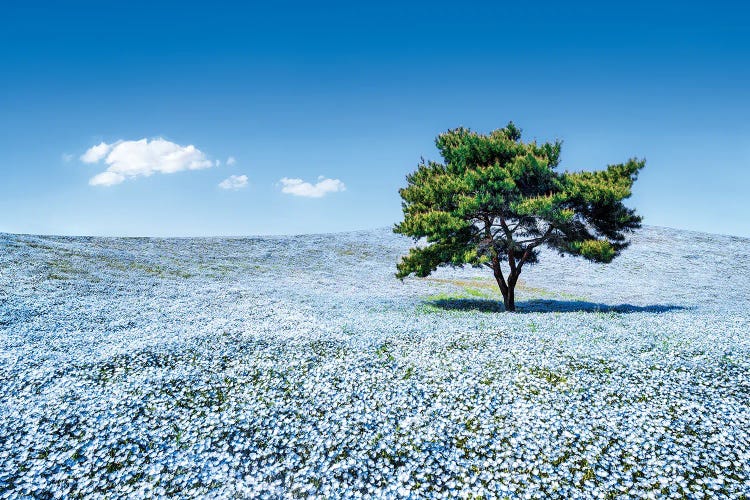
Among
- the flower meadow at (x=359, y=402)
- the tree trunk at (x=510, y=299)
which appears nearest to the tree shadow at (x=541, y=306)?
the tree trunk at (x=510, y=299)

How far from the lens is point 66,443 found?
9828 millimetres

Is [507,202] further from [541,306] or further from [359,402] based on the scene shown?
[359,402]

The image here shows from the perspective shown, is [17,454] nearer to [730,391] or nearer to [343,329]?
[343,329]

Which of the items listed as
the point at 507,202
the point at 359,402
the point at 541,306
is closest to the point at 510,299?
the point at 541,306

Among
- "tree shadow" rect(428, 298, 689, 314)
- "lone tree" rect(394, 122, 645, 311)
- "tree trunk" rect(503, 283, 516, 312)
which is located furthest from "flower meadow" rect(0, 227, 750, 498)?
"tree shadow" rect(428, 298, 689, 314)

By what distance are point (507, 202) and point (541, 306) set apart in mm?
10799

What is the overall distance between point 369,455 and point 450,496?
6.36 ft

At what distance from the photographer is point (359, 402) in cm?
1148

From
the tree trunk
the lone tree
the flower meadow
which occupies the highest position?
the lone tree

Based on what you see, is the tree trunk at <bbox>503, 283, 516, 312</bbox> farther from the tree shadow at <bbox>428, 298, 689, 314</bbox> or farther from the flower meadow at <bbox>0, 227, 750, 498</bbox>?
the flower meadow at <bbox>0, 227, 750, 498</bbox>

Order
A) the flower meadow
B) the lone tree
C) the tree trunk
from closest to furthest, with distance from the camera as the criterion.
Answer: the flower meadow
the lone tree
the tree trunk

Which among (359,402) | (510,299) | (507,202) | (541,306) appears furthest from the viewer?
(541,306)

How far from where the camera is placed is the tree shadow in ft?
95.1

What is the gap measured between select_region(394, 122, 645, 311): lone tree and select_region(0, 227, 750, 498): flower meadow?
510 centimetres
